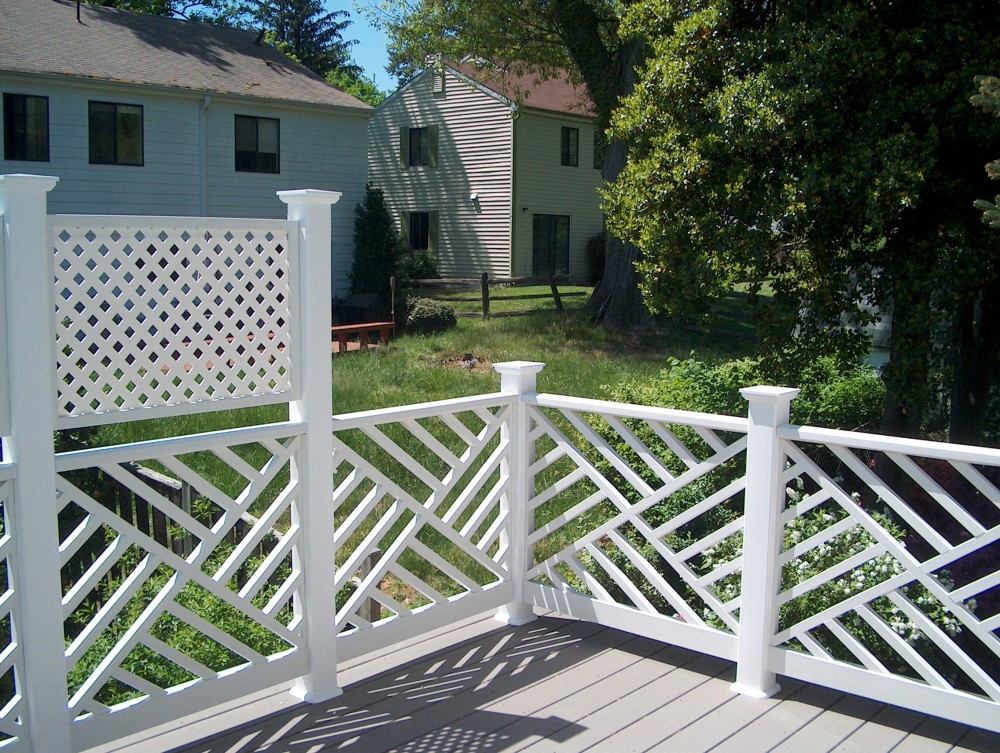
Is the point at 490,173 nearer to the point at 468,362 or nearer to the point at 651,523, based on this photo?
the point at 468,362

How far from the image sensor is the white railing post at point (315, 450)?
11.6ft

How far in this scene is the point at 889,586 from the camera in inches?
135

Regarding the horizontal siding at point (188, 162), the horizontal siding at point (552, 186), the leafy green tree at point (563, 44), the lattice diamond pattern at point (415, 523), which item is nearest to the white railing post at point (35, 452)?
the lattice diamond pattern at point (415, 523)

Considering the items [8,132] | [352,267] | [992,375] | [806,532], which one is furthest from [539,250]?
[806,532]

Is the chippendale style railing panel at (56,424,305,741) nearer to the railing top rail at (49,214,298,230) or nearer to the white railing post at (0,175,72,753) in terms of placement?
the white railing post at (0,175,72,753)

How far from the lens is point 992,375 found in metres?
5.88

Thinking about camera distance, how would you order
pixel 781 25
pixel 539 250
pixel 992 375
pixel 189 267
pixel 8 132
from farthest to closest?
pixel 539 250
pixel 8 132
pixel 992 375
pixel 781 25
pixel 189 267

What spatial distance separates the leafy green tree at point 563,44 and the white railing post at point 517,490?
1074cm

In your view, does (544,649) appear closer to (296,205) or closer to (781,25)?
(296,205)

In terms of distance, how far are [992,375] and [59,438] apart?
5534 millimetres

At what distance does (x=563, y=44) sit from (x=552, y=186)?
8556 millimetres

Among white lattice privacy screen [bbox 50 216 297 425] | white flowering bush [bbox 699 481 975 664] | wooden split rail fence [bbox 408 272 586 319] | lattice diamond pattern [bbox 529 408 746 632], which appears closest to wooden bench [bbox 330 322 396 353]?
wooden split rail fence [bbox 408 272 586 319]

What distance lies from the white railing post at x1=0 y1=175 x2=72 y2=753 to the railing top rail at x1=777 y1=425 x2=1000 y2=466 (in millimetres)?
2564

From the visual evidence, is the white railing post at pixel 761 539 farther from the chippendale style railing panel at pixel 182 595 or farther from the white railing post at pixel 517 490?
the chippendale style railing panel at pixel 182 595
